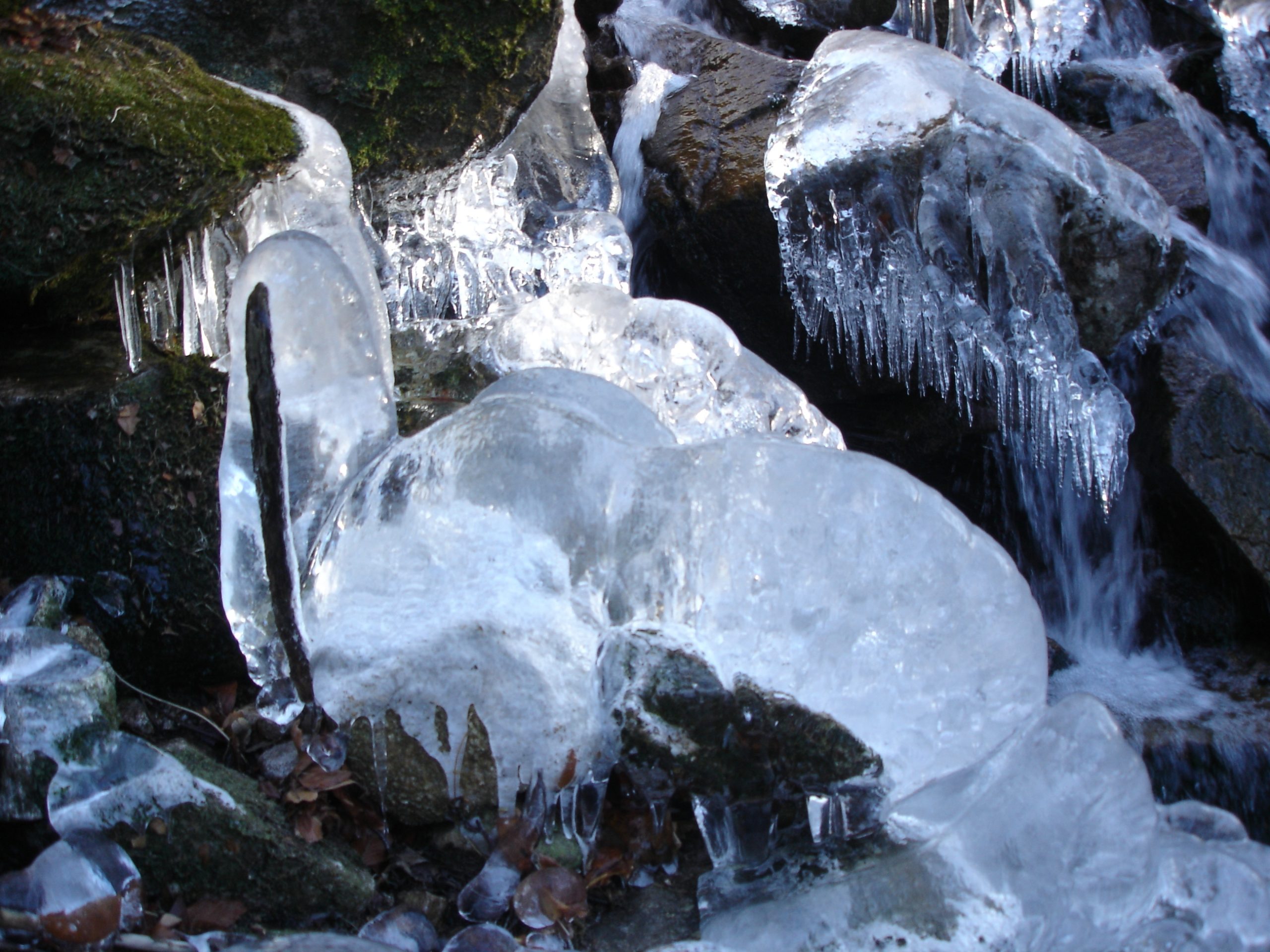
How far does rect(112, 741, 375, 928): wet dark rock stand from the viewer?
7.15 ft

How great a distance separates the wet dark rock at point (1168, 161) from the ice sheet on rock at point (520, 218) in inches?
105

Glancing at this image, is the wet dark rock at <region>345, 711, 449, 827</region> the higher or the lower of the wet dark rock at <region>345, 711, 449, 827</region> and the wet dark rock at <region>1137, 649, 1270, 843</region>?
the higher

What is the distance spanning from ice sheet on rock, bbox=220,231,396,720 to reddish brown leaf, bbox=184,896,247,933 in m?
0.51

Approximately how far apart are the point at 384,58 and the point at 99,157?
68.2 inches

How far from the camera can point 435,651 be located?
2.42 meters

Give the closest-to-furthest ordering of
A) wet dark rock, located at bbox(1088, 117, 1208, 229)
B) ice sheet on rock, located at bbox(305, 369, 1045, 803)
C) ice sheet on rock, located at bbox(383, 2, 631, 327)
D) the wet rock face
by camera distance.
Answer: ice sheet on rock, located at bbox(305, 369, 1045, 803) < the wet rock face < ice sheet on rock, located at bbox(383, 2, 631, 327) < wet dark rock, located at bbox(1088, 117, 1208, 229)

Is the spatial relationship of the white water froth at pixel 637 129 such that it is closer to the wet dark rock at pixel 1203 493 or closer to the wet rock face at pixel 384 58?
the wet rock face at pixel 384 58

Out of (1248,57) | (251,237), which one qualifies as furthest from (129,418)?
(1248,57)

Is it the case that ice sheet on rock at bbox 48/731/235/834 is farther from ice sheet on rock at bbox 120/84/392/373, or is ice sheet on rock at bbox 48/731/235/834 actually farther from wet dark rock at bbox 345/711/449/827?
ice sheet on rock at bbox 120/84/392/373

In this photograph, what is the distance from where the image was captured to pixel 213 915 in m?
2.15

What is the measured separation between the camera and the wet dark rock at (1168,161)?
508 centimetres

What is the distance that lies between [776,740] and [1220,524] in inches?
117

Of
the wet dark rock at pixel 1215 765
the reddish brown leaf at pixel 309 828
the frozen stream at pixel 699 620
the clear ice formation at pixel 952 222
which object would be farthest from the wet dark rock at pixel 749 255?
the reddish brown leaf at pixel 309 828

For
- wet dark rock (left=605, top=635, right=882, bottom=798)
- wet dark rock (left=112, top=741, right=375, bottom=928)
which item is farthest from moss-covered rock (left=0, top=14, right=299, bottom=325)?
wet dark rock (left=605, top=635, right=882, bottom=798)
